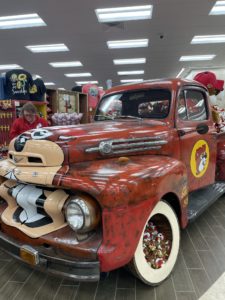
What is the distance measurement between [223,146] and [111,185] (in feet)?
8.26

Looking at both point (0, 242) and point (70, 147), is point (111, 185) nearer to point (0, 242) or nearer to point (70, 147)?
point (70, 147)

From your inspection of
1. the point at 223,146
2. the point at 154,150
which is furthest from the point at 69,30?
the point at 154,150

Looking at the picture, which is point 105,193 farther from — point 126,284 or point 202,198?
point 202,198

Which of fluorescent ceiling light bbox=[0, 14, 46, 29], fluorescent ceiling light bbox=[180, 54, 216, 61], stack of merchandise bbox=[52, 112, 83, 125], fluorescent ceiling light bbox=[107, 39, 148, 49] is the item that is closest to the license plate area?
stack of merchandise bbox=[52, 112, 83, 125]

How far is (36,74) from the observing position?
13555mm

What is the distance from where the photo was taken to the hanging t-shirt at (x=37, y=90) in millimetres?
4602

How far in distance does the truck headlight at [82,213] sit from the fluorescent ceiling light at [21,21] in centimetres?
636

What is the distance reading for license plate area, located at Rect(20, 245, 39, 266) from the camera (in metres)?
1.58

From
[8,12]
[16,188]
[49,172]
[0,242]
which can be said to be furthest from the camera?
[8,12]

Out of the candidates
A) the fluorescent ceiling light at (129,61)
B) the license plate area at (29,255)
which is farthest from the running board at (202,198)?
the fluorescent ceiling light at (129,61)

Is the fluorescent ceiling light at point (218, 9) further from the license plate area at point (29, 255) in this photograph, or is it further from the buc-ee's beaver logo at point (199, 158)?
the license plate area at point (29, 255)

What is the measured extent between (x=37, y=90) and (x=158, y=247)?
3638 millimetres

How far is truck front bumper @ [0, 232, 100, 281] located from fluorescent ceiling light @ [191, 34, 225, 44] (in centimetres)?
836

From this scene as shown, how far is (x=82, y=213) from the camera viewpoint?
154 cm
